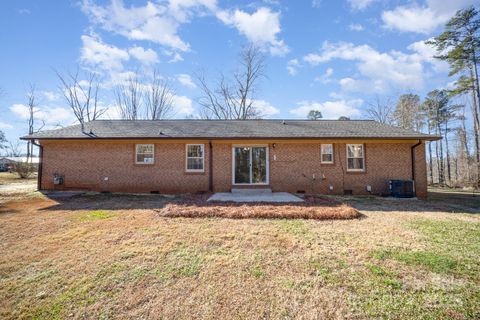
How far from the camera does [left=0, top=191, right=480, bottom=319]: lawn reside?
2.43 metres

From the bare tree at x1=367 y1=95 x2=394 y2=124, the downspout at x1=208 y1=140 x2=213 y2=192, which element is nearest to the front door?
the downspout at x1=208 y1=140 x2=213 y2=192

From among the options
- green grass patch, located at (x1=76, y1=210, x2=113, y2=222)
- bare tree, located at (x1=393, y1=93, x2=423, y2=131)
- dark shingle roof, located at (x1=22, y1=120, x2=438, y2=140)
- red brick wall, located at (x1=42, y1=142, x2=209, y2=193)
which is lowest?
green grass patch, located at (x1=76, y1=210, x2=113, y2=222)

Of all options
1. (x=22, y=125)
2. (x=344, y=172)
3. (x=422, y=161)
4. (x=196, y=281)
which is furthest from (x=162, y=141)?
(x=22, y=125)

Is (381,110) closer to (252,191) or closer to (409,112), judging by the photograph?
(409,112)

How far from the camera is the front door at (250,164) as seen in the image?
35.8ft

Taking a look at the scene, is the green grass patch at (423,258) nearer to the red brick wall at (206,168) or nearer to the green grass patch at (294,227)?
the green grass patch at (294,227)

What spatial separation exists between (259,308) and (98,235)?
408 cm

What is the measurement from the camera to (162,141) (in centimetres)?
1070

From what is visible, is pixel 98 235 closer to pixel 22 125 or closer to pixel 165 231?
pixel 165 231

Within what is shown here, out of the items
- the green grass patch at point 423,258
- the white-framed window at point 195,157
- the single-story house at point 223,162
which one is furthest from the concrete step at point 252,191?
the green grass patch at point 423,258

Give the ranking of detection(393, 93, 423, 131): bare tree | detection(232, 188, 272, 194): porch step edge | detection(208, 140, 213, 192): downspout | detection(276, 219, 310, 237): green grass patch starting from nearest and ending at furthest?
detection(276, 219, 310, 237): green grass patch, detection(232, 188, 272, 194): porch step edge, detection(208, 140, 213, 192): downspout, detection(393, 93, 423, 131): bare tree

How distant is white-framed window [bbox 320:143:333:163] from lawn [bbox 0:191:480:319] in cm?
534

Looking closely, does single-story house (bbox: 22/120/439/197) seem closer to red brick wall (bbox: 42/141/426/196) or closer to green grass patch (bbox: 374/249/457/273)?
red brick wall (bbox: 42/141/426/196)

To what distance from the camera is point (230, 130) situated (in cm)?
1165
